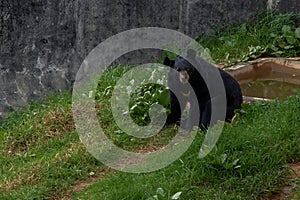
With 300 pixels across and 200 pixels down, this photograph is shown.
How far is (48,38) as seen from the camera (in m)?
8.73

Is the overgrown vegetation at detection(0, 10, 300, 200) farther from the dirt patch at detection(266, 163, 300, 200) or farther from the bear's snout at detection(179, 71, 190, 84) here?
the bear's snout at detection(179, 71, 190, 84)

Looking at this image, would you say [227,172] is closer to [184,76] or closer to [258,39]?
[184,76]

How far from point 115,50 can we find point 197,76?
3.18 metres

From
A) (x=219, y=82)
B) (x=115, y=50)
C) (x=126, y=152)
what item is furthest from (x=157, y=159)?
(x=115, y=50)

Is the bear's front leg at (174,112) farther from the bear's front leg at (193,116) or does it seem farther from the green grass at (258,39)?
the green grass at (258,39)

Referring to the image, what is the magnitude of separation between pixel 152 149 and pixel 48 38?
3.33 m

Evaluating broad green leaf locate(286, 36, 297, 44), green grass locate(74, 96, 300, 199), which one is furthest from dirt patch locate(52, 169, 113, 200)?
broad green leaf locate(286, 36, 297, 44)

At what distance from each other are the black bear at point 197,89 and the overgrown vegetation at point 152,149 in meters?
0.23

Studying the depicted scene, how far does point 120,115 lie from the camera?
6.97 m

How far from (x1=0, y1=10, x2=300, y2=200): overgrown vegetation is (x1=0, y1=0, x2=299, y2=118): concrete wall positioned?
0.41 metres

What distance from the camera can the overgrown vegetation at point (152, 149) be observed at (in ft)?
15.6

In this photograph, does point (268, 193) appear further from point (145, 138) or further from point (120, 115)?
point (120, 115)

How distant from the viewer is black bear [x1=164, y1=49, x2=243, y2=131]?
5977 mm

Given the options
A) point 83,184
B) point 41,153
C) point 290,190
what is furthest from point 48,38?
point 290,190
